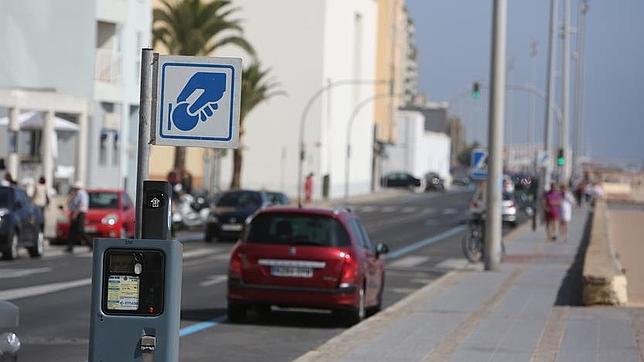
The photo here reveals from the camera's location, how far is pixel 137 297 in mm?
9398

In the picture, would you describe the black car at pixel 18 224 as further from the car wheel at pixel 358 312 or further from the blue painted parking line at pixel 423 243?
the car wheel at pixel 358 312

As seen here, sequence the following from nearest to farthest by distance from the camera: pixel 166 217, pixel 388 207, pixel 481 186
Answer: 1. pixel 166 217
2. pixel 481 186
3. pixel 388 207

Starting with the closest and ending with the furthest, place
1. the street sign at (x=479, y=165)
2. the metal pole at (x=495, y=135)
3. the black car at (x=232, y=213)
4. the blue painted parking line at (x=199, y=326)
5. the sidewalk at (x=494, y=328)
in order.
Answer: the sidewalk at (x=494, y=328)
the blue painted parking line at (x=199, y=326)
the metal pole at (x=495, y=135)
the street sign at (x=479, y=165)
the black car at (x=232, y=213)

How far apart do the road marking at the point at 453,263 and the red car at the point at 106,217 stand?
776cm

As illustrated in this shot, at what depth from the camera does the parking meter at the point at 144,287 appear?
9.29 m

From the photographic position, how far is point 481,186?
39.7 metres

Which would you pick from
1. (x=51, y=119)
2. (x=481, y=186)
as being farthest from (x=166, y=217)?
(x=51, y=119)

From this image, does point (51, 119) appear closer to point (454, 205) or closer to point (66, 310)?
point (66, 310)

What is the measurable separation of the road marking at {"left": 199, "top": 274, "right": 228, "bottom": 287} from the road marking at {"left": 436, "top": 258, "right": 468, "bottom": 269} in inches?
315

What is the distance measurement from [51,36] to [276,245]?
29.8 meters

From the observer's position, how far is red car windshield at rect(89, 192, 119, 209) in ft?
126

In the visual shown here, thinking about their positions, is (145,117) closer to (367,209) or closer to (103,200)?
(103,200)

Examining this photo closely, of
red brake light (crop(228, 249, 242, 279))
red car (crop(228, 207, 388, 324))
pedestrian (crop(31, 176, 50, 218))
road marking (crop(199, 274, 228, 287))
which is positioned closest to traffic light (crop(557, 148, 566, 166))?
pedestrian (crop(31, 176, 50, 218))

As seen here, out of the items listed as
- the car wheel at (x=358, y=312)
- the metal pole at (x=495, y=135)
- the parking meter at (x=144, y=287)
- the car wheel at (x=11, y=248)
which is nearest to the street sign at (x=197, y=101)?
the parking meter at (x=144, y=287)
